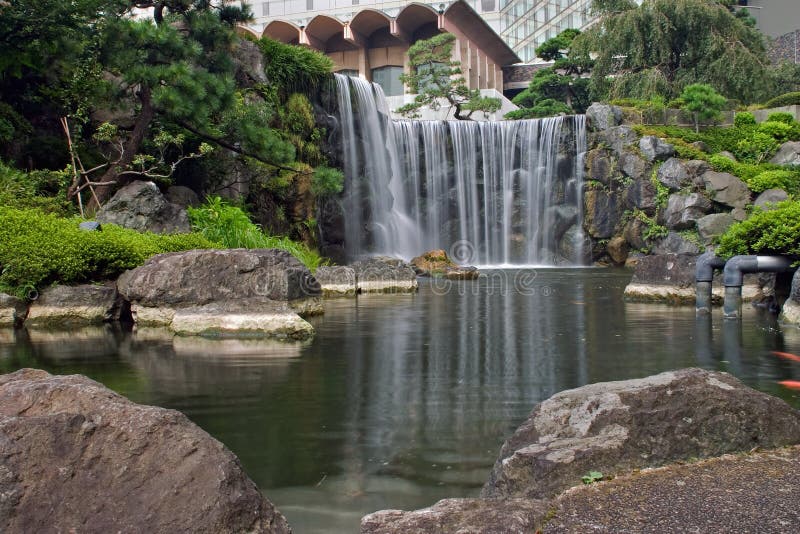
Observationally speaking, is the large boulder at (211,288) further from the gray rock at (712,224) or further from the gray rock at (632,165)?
the gray rock at (632,165)

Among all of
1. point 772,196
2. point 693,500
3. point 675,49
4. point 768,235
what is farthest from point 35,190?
point 675,49

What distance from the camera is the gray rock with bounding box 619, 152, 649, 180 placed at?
27.0 m

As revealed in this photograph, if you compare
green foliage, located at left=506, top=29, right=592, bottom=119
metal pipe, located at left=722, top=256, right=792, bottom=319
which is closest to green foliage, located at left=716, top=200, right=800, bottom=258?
metal pipe, located at left=722, top=256, right=792, bottom=319

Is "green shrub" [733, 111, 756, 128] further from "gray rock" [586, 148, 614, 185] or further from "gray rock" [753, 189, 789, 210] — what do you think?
"gray rock" [753, 189, 789, 210]

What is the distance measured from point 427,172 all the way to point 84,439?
27533 mm

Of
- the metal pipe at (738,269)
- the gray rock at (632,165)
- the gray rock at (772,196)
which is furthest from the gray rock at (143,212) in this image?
the gray rock at (772,196)

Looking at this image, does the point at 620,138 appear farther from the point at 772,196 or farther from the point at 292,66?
the point at 292,66

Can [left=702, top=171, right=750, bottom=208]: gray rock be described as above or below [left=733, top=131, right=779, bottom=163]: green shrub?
below

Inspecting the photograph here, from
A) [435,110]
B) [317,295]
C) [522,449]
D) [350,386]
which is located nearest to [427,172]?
[435,110]

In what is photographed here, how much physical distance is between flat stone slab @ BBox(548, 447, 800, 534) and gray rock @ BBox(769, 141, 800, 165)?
2636 cm

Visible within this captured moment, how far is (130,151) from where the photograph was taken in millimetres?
15625

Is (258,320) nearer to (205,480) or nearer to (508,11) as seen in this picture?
(205,480)

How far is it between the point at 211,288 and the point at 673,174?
20327 mm

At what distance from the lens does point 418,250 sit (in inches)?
1148
